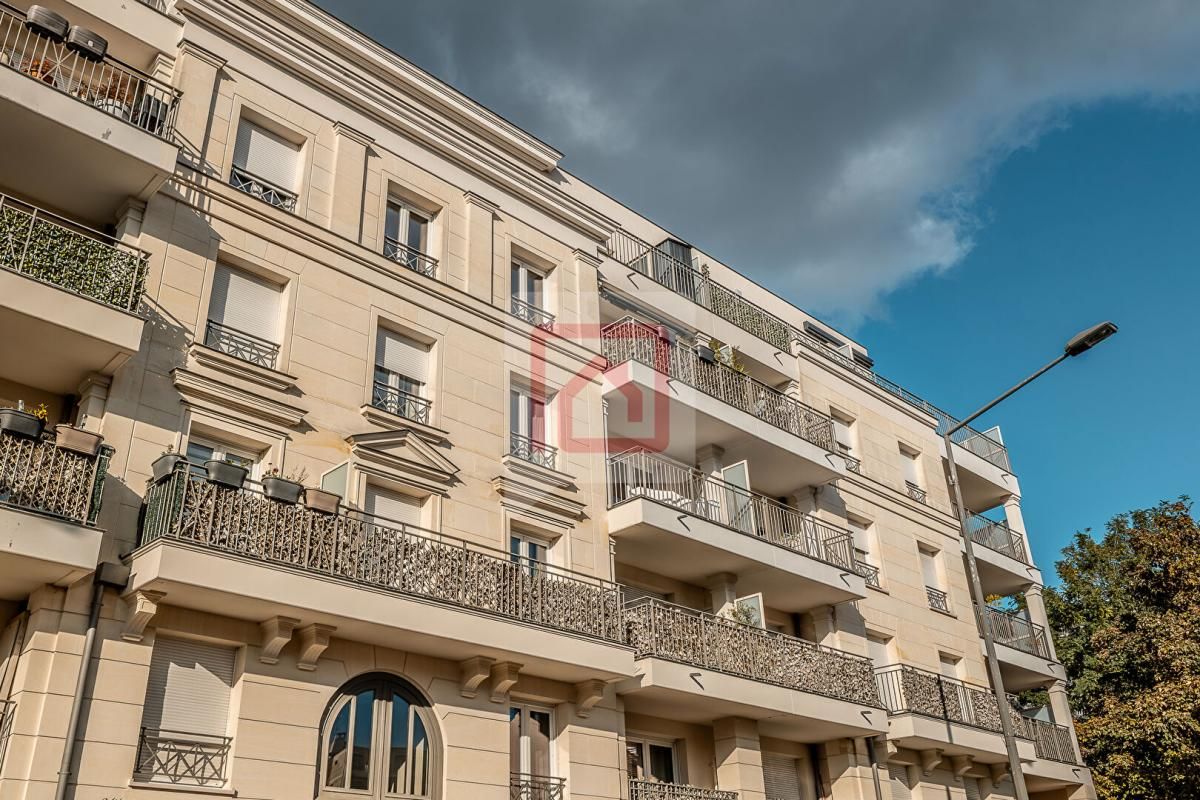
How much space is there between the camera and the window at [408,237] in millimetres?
17078

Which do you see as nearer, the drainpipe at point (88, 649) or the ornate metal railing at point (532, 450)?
the drainpipe at point (88, 649)

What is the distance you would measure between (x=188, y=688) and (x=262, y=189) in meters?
7.64

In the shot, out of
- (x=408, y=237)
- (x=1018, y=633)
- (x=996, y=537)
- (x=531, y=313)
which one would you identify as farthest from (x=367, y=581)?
(x=996, y=537)

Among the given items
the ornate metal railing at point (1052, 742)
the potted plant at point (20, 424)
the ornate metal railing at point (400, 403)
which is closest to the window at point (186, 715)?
the potted plant at point (20, 424)

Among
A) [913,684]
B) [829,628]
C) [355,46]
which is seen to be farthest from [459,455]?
[913,684]

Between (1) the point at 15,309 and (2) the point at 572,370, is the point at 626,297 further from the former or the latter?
(1) the point at 15,309

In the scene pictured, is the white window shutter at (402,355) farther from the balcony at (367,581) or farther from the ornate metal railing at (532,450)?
the balcony at (367,581)

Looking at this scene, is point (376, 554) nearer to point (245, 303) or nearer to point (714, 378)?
point (245, 303)

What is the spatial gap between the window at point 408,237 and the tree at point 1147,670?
20792mm

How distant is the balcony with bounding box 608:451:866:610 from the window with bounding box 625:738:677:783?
3.33m

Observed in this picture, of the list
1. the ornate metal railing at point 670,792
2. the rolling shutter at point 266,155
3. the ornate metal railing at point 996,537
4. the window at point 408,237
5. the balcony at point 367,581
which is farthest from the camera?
the ornate metal railing at point 996,537

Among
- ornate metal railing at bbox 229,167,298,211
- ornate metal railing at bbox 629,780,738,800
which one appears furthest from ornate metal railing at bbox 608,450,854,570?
ornate metal railing at bbox 229,167,298,211

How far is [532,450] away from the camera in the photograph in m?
17.6

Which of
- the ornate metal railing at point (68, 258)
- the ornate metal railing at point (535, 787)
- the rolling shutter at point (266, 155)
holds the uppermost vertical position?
the rolling shutter at point (266, 155)
